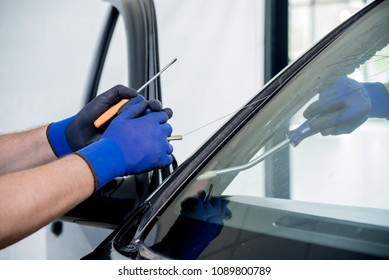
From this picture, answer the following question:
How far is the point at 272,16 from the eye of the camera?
8.02ft

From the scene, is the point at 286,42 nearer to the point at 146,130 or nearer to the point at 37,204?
the point at 146,130

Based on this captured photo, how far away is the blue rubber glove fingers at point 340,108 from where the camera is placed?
32.6 inches

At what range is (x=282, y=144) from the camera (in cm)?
87

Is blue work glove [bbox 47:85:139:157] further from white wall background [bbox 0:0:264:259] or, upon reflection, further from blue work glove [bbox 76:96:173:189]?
white wall background [bbox 0:0:264:259]

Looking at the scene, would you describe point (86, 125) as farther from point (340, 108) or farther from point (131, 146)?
point (340, 108)

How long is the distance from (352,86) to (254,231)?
1.27 feet

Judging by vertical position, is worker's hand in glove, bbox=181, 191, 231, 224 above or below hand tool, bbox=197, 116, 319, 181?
below

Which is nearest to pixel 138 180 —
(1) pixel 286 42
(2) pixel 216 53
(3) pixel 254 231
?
(3) pixel 254 231

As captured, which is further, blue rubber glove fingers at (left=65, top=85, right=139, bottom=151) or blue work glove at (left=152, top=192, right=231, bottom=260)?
blue rubber glove fingers at (left=65, top=85, right=139, bottom=151)

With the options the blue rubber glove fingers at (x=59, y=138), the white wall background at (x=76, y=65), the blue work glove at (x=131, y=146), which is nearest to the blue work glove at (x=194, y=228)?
the blue work glove at (x=131, y=146)

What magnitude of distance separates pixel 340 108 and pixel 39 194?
63cm

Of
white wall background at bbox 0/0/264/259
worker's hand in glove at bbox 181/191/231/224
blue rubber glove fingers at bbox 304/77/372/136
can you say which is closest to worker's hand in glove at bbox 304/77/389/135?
blue rubber glove fingers at bbox 304/77/372/136

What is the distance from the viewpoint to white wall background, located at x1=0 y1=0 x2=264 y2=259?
1857 mm

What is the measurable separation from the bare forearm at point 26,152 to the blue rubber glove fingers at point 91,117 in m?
0.12
